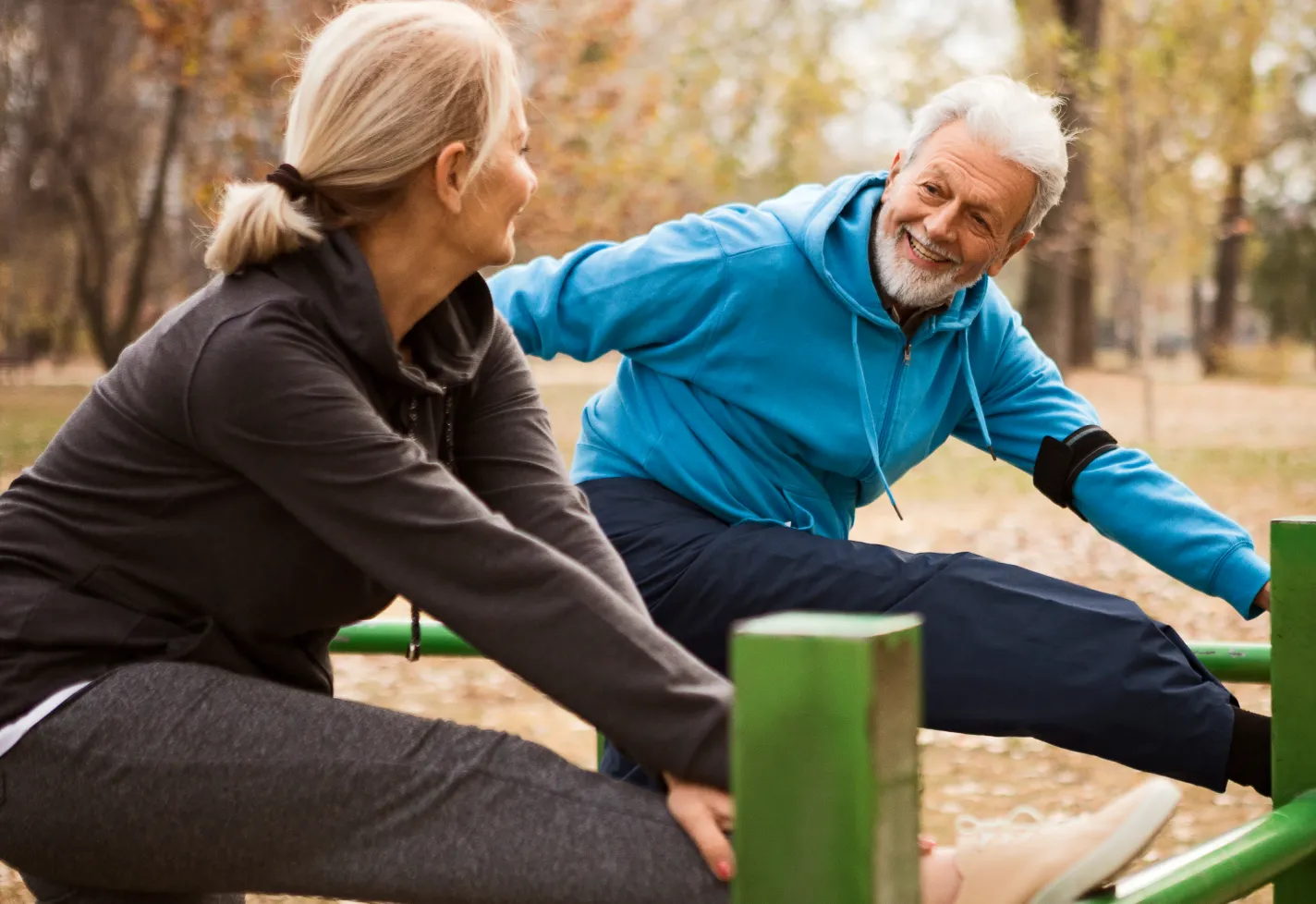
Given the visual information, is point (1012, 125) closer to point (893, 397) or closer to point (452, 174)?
point (893, 397)

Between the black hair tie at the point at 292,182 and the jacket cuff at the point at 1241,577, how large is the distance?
176 cm

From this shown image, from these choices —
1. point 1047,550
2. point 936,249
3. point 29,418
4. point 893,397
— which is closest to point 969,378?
point 893,397

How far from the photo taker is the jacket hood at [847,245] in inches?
115

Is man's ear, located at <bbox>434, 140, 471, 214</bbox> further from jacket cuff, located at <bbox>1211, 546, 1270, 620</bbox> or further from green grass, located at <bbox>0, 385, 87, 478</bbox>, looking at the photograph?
green grass, located at <bbox>0, 385, 87, 478</bbox>

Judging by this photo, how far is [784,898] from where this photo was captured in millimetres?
1269

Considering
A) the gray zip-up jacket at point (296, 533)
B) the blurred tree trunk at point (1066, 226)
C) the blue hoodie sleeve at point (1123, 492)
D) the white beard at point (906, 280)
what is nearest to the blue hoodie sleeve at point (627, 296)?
the white beard at point (906, 280)

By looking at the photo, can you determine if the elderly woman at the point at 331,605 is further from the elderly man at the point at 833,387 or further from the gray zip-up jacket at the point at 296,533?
the elderly man at the point at 833,387

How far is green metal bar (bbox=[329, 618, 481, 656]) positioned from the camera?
118 inches

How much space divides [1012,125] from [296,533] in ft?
5.93

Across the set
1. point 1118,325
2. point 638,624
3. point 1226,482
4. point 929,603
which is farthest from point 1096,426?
point 1118,325

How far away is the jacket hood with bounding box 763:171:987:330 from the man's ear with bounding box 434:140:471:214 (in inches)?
47.4

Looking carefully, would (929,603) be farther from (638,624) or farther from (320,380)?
(320,380)

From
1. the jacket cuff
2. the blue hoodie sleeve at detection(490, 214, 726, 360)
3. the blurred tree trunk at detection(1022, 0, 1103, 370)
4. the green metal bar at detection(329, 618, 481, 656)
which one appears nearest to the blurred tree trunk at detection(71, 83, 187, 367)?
the blurred tree trunk at detection(1022, 0, 1103, 370)

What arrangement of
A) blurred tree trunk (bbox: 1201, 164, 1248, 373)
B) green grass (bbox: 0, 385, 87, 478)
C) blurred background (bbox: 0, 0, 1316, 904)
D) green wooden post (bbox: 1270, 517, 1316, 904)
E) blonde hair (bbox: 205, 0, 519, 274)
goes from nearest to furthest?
blonde hair (bbox: 205, 0, 519, 274)
green wooden post (bbox: 1270, 517, 1316, 904)
blurred background (bbox: 0, 0, 1316, 904)
green grass (bbox: 0, 385, 87, 478)
blurred tree trunk (bbox: 1201, 164, 1248, 373)
